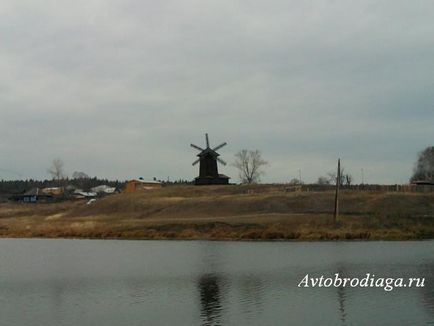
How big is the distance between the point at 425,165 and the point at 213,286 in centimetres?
15658

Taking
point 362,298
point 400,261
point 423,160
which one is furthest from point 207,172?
point 362,298

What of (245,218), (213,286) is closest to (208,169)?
(245,218)

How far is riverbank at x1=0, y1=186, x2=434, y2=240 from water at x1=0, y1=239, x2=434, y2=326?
960cm

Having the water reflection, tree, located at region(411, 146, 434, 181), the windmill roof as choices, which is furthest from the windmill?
the water reflection

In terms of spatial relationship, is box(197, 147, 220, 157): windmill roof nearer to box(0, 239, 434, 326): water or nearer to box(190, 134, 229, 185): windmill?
box(190, 134, 229, 185): windmill

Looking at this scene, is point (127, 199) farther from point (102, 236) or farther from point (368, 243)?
point (368, 243)

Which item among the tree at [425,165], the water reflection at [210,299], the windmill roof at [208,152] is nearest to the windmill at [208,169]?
the windmill roof at [208,152]

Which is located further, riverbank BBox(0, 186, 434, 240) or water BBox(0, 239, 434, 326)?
riverbank BBox(0, 186, 434, 240)

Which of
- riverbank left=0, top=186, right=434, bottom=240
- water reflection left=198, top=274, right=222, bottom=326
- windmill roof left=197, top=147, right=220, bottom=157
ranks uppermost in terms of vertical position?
windmill roof left=197, top=147, right=220, bottom=157

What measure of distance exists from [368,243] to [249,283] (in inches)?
1188

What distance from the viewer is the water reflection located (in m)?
31.2

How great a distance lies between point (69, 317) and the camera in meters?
32.0

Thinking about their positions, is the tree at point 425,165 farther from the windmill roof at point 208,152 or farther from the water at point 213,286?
the water at point 213,286

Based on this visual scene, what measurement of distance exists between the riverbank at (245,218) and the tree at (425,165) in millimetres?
68514
